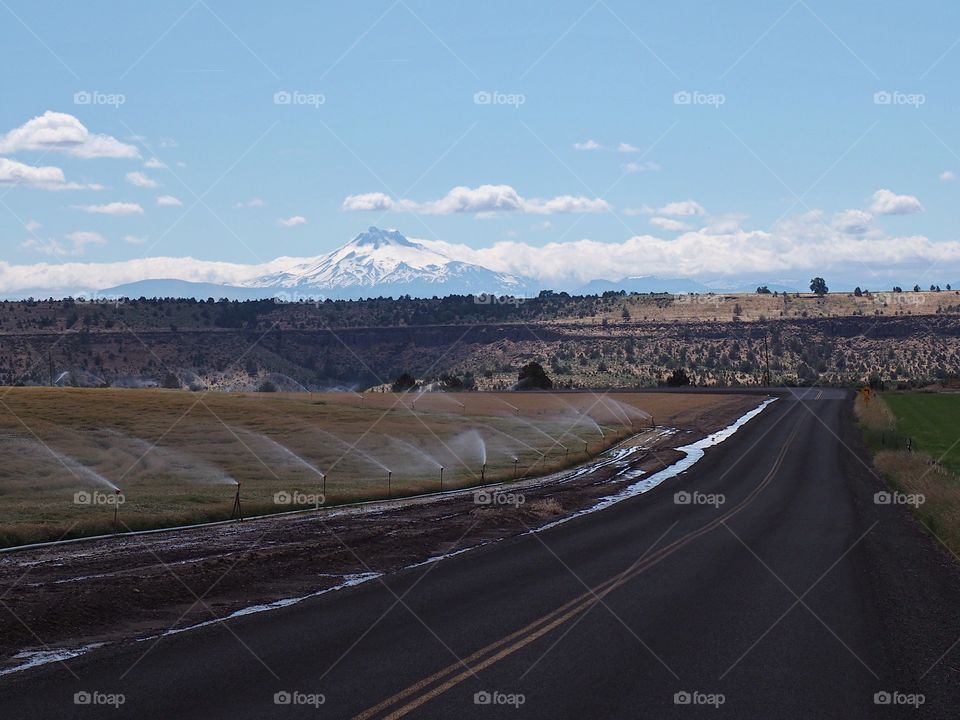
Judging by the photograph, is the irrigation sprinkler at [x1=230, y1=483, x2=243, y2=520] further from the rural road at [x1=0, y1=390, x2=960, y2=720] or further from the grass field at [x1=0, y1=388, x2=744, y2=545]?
the rural road at [x1=0, y1=390, x2=960, y2=720]

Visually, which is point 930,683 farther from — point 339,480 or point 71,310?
point 71,310

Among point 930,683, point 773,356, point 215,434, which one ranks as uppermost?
point 773,356

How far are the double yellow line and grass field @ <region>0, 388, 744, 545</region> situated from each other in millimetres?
13126

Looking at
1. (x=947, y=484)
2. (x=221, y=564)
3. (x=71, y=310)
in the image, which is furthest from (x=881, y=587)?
(x=71, y=310)

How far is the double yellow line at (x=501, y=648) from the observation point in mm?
11617

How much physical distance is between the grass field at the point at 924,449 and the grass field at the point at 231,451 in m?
14.3

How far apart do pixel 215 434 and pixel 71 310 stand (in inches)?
4994

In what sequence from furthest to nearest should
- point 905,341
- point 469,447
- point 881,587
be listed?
point 905,341 < point 469,447 < point 881,587

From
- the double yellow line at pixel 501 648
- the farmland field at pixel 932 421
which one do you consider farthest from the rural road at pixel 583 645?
the farmland field at pixel 932 421

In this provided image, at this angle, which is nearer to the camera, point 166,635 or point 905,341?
point 166,635

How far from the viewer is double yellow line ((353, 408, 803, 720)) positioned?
38.1 feet

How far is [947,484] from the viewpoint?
3494 centimetres

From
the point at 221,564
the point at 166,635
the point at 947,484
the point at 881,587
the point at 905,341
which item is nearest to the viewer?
the point at 166,635

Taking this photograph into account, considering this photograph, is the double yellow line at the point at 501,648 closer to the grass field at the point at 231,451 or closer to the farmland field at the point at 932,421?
the grass field at the point at 231,451
